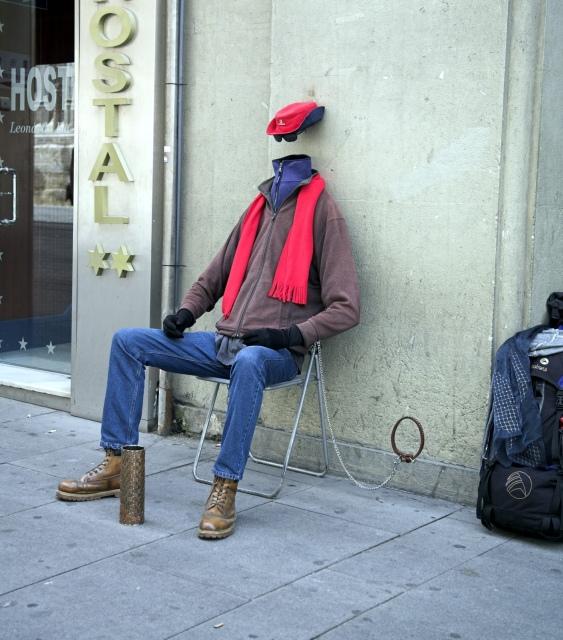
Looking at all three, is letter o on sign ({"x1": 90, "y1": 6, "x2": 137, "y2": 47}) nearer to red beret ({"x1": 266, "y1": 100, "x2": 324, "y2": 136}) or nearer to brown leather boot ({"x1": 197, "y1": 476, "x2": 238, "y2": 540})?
red beret ({"x1": 266, "y1": 100, "x2": 324, "y2": 136})

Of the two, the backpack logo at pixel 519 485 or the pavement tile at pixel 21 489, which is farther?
the pavement tile at pixel 21 489

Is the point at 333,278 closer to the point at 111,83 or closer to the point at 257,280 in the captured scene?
the point at 257,280

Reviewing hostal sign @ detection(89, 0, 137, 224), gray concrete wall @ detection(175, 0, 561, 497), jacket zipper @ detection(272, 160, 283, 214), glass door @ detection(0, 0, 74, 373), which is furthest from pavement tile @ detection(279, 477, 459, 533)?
glass door @ detection(0, 0, 74, 373)

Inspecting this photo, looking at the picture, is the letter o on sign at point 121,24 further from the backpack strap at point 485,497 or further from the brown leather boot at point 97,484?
the backpack strap at point 485,497

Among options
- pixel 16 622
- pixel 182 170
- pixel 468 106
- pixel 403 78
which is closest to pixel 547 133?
pixel 468 106

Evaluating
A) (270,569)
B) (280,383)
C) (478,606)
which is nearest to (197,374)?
(280,383)

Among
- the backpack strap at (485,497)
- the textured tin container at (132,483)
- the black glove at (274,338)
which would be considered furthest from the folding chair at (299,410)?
the backpack strap at (485,497)

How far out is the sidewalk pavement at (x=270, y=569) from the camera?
346cm

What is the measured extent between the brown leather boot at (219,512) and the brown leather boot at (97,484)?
581 mm

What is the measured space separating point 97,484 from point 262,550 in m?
0.95

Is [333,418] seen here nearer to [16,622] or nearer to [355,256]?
[355,256]

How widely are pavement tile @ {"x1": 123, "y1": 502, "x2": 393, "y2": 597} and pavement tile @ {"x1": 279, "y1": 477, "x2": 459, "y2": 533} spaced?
0.31ft

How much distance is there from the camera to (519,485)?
4.25 metres

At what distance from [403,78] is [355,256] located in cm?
86
